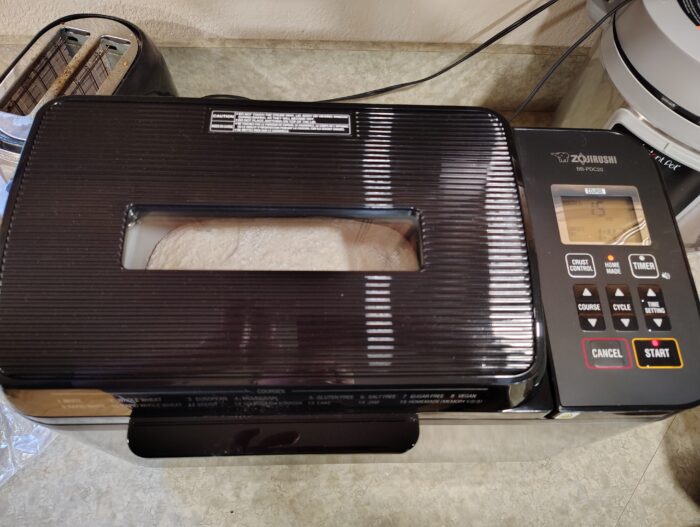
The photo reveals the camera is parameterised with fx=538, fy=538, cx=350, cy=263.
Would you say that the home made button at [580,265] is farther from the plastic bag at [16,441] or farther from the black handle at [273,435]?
the plastic bag at [16,441]

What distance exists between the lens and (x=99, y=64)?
581 mm

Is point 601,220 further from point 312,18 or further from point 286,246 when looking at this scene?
point 312,18

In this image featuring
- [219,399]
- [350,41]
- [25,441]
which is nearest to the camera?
[219,399]

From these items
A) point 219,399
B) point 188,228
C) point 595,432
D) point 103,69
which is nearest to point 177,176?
point 188,228

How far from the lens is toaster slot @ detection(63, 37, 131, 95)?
56 cm

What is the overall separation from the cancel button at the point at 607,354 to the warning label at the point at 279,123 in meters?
0.24

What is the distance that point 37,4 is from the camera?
1.97 feet

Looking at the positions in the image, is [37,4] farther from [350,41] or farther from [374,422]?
[374,422]

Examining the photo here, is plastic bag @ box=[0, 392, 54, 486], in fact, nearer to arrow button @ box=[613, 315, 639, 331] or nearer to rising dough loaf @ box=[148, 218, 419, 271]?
rising dough loaf @ box=[148, 218, 419, 271]

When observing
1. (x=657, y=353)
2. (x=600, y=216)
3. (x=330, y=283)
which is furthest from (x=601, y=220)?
(x=330, y=283)

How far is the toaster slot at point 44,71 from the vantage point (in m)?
0.56

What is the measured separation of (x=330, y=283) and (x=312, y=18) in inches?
15.5

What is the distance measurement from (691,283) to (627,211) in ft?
0.24

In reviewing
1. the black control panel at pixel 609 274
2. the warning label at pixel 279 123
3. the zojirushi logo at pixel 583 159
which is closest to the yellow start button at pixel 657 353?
the black control panel at pixel 609 274
